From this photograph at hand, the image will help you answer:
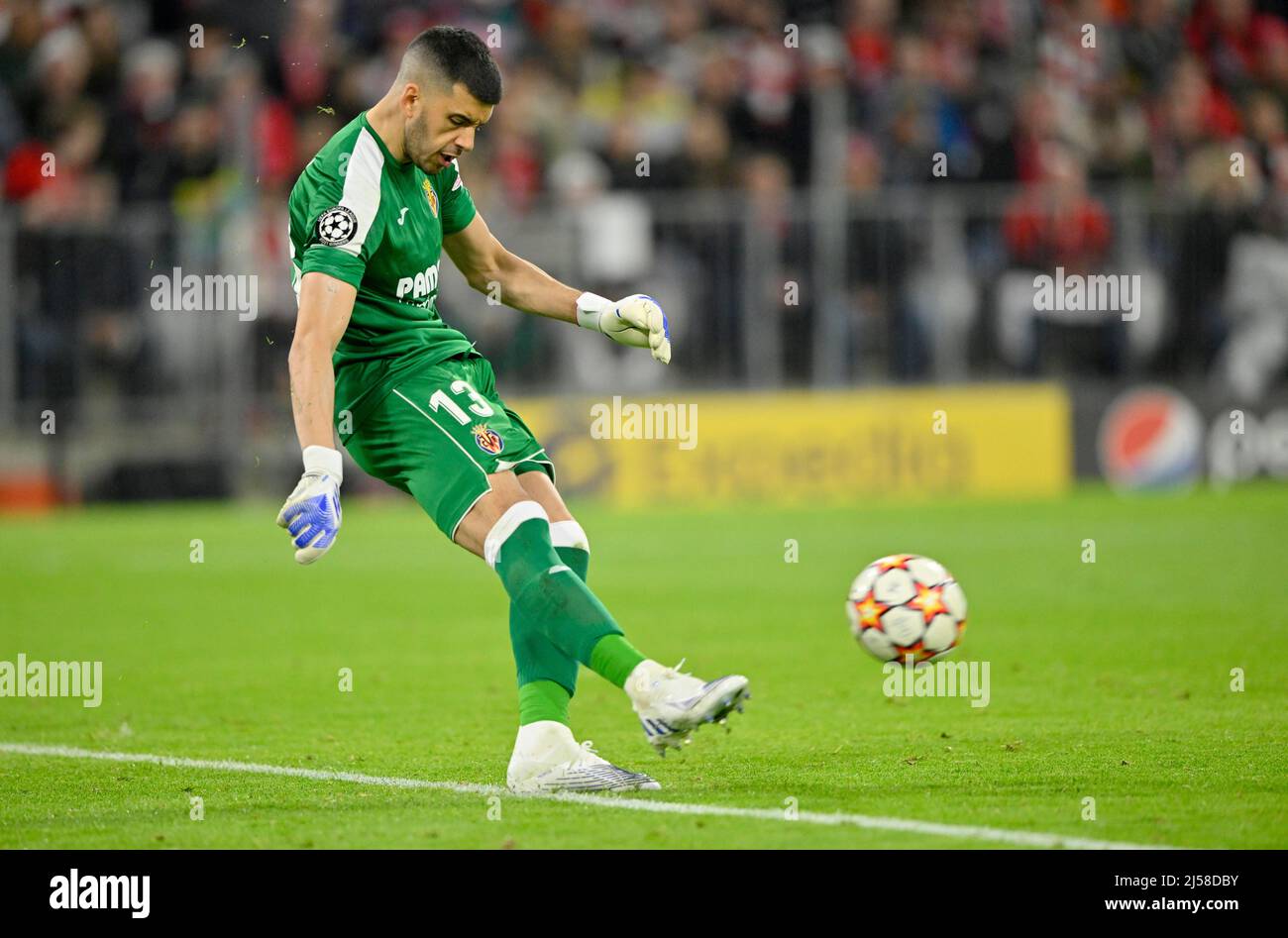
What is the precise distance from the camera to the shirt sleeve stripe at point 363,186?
6531mm

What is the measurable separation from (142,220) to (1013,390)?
967cm

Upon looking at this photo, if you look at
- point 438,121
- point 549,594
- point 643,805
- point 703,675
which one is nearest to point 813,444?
point 703,675

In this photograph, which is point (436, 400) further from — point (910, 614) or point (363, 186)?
point (910, 614)

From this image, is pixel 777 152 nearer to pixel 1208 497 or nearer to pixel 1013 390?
pixel 1013 390

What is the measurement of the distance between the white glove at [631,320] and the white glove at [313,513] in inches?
55.6

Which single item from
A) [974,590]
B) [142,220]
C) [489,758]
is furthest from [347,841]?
[142,220]

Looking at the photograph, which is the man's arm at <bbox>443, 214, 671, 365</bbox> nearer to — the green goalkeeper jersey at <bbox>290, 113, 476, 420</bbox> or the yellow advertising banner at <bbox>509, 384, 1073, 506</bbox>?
the green goalkeeper jersey at <bbox>290, 113, 476, 420</bbox>

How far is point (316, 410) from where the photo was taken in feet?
20.7

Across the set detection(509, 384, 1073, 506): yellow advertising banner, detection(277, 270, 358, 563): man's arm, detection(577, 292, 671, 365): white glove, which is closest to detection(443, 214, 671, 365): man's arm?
detection(577, 292, 671, 365): white glove

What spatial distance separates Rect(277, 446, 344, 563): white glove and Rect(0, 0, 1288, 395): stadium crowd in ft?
45.1

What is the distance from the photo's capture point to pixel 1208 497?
19.7 metres

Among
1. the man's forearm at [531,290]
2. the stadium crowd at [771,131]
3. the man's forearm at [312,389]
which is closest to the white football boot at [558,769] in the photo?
the man's forearm at [312,389]
